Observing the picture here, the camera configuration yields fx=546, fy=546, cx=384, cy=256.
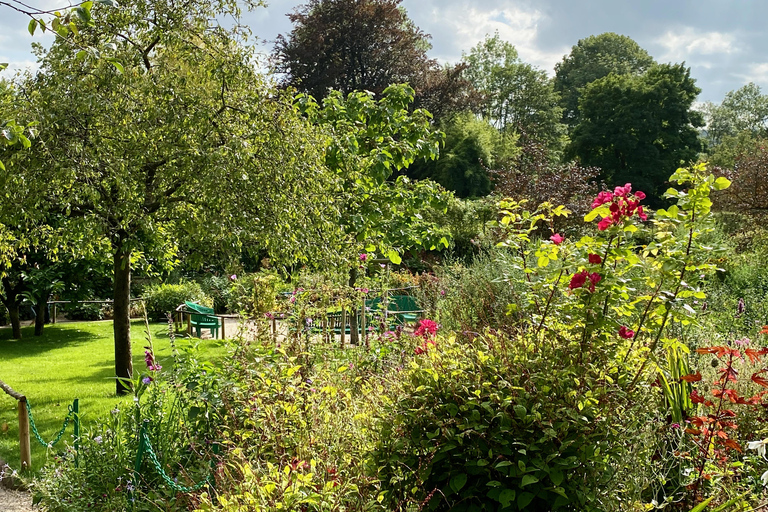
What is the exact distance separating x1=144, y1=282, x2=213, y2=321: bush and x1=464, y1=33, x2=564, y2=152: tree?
20.4 m

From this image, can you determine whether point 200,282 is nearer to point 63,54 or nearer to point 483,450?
point 63,54

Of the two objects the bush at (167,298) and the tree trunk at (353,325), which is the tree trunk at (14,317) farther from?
the tree trunk at (353,325)

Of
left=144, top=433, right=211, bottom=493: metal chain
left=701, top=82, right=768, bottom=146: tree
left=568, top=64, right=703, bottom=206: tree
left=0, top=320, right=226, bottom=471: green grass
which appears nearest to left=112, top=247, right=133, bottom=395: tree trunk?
left=0, top=320, right=226, bottom=471: green grass

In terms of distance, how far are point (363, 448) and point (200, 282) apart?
55.6 feet

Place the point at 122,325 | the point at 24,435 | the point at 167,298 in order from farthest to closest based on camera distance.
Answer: the point at 167,298 → the point at 122,325 → the point at 24,435

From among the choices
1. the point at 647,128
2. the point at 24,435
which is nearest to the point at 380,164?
the point at 24,435

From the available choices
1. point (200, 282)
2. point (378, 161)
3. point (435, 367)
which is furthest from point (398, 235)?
point (200, 282)

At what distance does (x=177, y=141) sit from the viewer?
5023mm

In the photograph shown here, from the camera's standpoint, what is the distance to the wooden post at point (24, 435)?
440 cm

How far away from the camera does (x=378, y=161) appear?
292 inches

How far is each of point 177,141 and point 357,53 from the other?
21.3 meters

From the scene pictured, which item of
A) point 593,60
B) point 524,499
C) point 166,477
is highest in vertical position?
point 593,60

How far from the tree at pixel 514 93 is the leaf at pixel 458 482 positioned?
96.0 ft

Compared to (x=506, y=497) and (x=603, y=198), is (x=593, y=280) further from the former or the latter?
(x=506, y=497)
